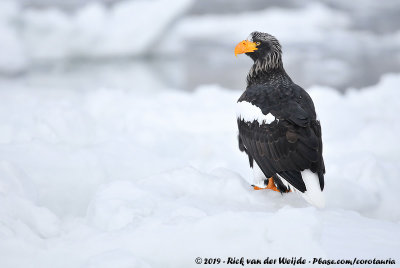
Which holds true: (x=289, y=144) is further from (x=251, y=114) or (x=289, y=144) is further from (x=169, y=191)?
(x=169, y=191)

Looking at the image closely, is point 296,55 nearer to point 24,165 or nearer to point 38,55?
point 38,55

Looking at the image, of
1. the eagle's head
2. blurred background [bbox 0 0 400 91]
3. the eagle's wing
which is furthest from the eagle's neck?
blurred background [bbox 0 0 400 91]

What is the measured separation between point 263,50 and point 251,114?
0.87 m

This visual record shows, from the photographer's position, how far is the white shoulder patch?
10.7 ft

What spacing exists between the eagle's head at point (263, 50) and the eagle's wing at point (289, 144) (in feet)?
2.47

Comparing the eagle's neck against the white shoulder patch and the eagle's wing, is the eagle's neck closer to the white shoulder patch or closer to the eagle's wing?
the white shoulder patch

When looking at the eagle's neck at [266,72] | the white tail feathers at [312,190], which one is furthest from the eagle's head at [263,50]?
the white tail feathers at [312,190]

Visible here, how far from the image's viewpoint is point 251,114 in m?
3.39

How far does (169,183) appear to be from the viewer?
10.2ft

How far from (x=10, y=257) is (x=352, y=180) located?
9.89 ft

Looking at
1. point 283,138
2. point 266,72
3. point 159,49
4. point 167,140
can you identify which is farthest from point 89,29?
point 283,138

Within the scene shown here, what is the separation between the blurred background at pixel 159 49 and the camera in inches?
393

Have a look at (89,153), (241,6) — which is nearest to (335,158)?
(89,153)

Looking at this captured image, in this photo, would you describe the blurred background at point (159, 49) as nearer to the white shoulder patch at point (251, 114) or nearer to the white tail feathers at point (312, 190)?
the white shoulder patch at point (251, 114)
